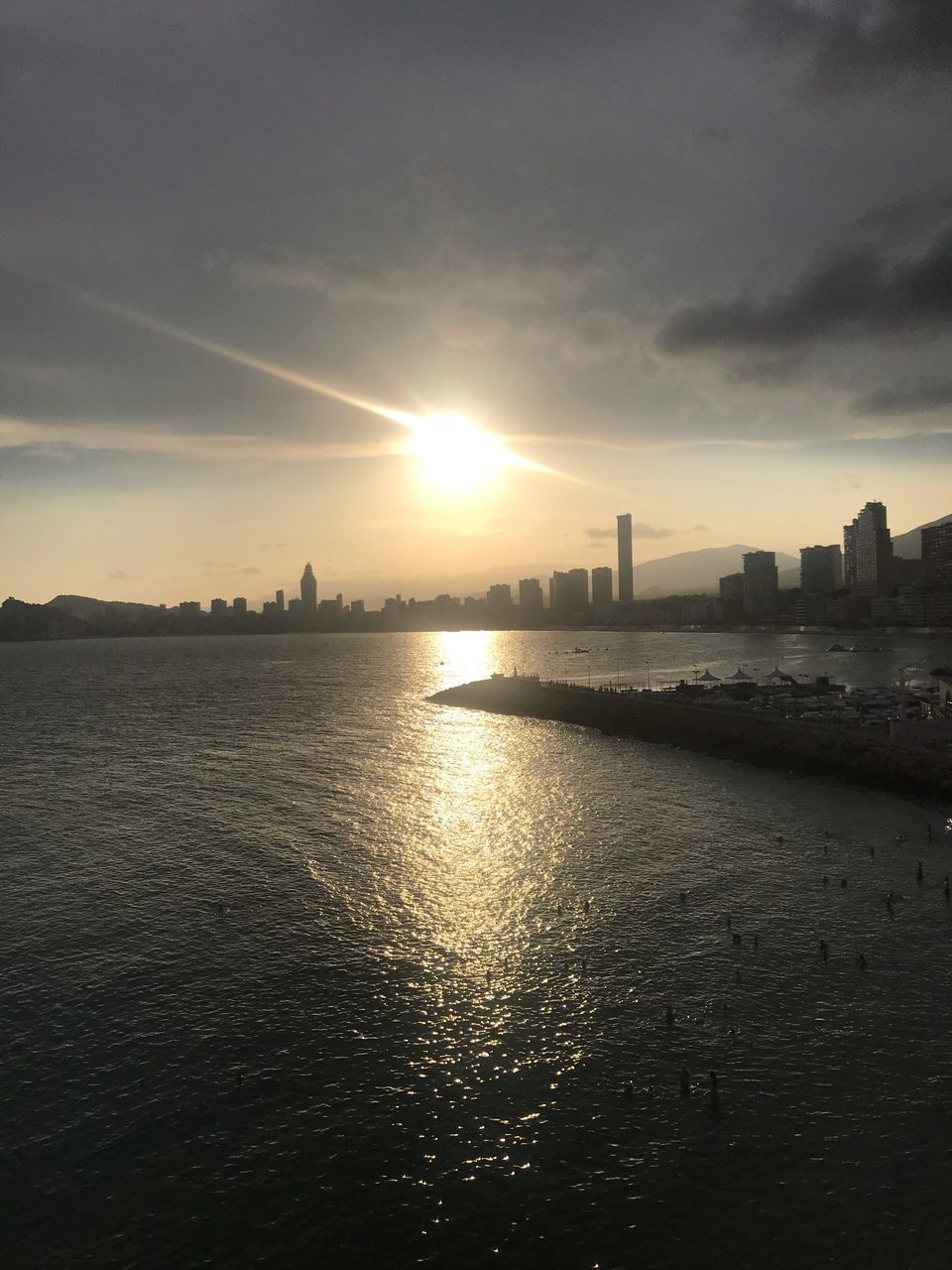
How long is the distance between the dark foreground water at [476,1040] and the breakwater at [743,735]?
32.9ft

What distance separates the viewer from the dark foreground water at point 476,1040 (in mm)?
20453

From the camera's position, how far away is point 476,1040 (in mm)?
28781

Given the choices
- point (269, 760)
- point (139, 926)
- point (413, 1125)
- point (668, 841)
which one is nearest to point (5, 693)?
point (269, 760)

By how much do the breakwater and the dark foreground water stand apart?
32.9 feet

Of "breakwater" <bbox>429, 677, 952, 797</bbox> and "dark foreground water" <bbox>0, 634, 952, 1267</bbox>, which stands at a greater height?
"breakwater" <bbox>429, 677, 952, 797</bbox>

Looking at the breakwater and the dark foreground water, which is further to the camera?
the breakwater

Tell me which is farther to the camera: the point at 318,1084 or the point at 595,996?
the point at 595,996

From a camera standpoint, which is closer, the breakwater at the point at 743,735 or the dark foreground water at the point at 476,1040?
the dark foreground water at the point at 476,1040

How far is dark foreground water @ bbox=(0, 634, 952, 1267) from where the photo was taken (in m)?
20.5

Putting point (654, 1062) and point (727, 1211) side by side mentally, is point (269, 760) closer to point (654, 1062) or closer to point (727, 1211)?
point (654, 1062)

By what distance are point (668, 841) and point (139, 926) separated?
34.6m

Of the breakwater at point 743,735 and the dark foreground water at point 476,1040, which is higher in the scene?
the breakwater at point 743,735

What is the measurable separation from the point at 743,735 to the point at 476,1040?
221ft

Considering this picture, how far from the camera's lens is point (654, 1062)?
2680 cm
